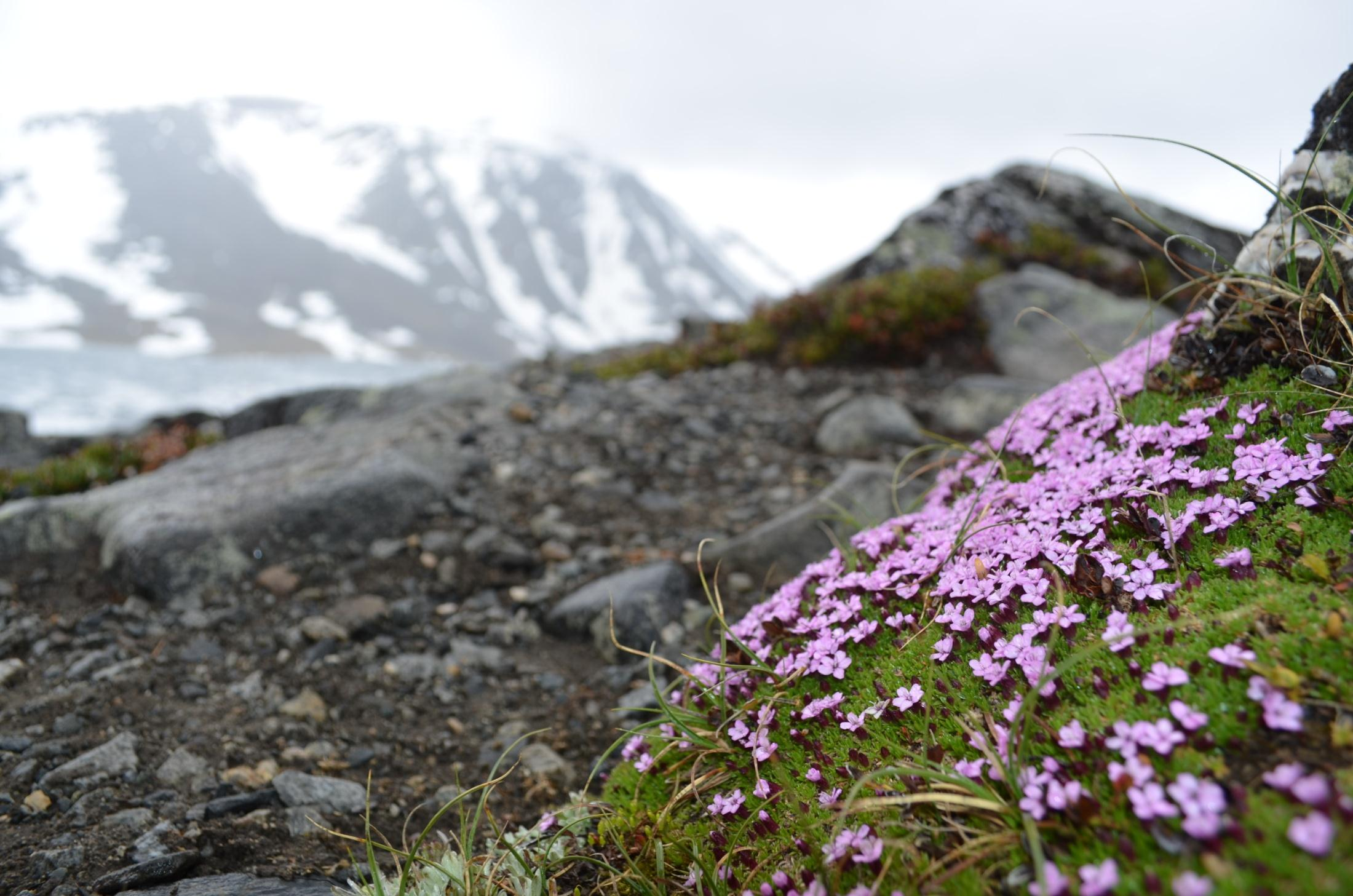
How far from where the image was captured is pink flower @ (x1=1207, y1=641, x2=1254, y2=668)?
1685 mm

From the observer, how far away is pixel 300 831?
321 centimetres

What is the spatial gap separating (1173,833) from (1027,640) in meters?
0.75

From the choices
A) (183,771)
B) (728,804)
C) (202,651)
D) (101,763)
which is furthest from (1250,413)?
(202,651)

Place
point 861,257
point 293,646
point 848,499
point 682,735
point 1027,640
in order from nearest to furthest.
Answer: point 1027,640
point 682,735
point 293,646
point 848,499
point 861,257

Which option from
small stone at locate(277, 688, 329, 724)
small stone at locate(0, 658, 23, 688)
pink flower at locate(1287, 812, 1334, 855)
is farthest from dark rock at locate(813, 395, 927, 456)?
small stone at locate(0, 658, 23, 688)

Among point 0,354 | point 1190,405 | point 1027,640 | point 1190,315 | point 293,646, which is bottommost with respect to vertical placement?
point 0,354

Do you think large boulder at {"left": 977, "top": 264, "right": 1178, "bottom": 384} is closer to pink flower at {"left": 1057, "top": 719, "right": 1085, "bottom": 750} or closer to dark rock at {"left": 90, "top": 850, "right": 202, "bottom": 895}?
pink flower at {"left": 1057, "top": 719, "right": 1085, "bottom": 750}

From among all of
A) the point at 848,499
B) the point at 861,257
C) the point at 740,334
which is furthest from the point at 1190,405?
the point at 861,257

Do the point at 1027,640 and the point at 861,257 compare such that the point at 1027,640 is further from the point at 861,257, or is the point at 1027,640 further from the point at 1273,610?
the point at 861,257

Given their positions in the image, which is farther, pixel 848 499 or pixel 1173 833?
pixel 848 499

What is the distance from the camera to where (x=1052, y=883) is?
1495 mm

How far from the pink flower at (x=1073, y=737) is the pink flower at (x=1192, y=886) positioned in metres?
0.43

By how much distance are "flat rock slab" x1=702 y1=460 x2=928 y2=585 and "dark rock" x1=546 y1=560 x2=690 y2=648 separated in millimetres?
464

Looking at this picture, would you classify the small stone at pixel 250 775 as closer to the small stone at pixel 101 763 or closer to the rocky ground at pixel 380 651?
the rocky ground at pixel 380 651
